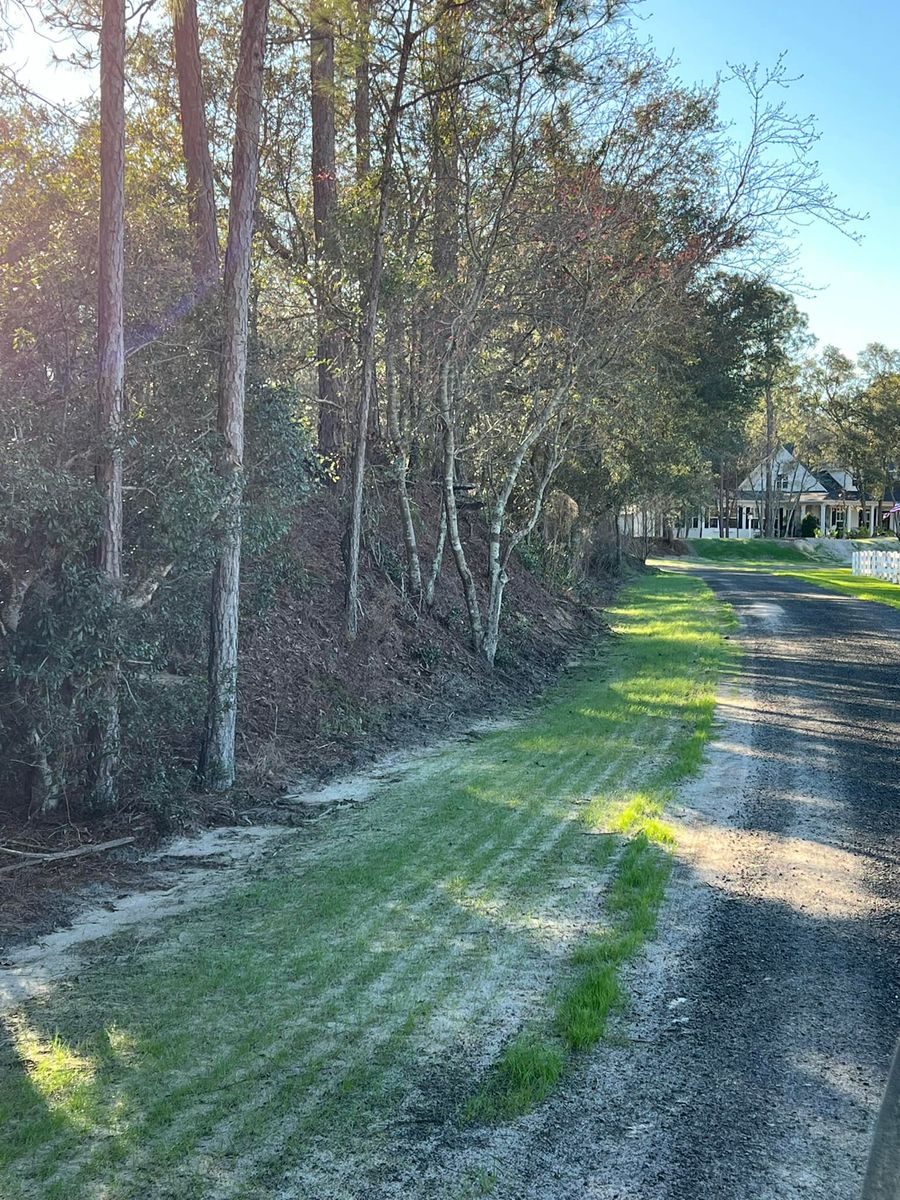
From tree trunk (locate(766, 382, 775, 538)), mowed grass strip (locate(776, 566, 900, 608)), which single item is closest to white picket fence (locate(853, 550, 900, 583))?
mowed grass strip (locate(776, 566, 900, 608))

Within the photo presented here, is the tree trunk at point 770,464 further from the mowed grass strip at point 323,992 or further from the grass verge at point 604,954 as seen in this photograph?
the mowed grass strip at point 323,992

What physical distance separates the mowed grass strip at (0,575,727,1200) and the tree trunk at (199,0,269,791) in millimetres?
1448

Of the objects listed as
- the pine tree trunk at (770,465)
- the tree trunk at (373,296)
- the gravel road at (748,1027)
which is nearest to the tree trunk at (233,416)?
the tree trunk at (373,296)

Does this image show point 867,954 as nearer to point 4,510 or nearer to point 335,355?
point 4,510

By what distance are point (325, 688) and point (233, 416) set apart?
13.1 feet

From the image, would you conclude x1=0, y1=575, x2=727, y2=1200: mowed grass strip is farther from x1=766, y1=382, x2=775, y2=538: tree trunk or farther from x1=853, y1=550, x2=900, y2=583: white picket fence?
x1=766, y1=382, x2=775, y2=538: tree trunk

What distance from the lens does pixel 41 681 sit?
747 centimetres

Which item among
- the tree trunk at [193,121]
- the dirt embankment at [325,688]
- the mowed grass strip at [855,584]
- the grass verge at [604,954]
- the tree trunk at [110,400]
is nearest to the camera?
the grass verge at [604,954]

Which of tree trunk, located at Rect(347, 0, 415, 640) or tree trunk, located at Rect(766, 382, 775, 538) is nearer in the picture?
tree trunk, located at Rect(347, 0, 415, 640)

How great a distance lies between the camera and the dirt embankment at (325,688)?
773 cm

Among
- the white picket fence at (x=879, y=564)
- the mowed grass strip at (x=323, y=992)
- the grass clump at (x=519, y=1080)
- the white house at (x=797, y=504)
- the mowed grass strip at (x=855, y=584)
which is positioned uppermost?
the white house at (x=797, y=504)

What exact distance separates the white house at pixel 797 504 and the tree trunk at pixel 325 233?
62.9 m

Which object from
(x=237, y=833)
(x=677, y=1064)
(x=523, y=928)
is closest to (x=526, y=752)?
(x=237, y=833)

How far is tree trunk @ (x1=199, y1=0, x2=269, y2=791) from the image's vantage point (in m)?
9.28
